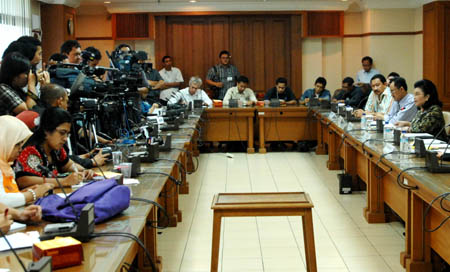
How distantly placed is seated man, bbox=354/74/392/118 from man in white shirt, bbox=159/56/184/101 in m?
3.78

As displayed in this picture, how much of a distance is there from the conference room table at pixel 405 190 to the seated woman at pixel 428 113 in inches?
12.8

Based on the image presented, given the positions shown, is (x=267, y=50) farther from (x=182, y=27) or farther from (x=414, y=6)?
(x=414, y=6)

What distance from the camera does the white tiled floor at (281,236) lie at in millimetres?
4031

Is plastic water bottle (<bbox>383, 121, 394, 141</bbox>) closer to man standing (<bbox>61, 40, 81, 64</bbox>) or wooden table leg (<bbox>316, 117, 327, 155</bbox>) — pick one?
man standing (<bbox>61, 40, 81, 64</bbox>)

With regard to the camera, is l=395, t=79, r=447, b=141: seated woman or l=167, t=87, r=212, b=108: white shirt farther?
l=167, t=87, r=212, b=108: white shirt

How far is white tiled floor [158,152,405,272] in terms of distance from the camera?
13.2ft

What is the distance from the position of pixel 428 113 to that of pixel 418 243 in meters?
1.74

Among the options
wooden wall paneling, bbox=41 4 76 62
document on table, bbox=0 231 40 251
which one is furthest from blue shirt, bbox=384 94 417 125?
wooden wall paneling, bbox=41 4 76 62

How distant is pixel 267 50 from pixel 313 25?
882mm

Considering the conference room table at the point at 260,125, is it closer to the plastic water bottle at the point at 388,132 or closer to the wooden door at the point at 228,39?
the wooden door at the point at 228,39

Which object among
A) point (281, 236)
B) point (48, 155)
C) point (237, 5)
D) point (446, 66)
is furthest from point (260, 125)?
point (48, 155)

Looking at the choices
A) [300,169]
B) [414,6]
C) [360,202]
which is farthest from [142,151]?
[414,6]

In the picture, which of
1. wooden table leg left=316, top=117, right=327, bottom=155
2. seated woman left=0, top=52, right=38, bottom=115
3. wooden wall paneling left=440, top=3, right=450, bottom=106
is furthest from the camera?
wooden wall paneling left=440, top=3, right=450, bottom=106

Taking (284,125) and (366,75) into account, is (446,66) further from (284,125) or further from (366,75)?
(284,125)
